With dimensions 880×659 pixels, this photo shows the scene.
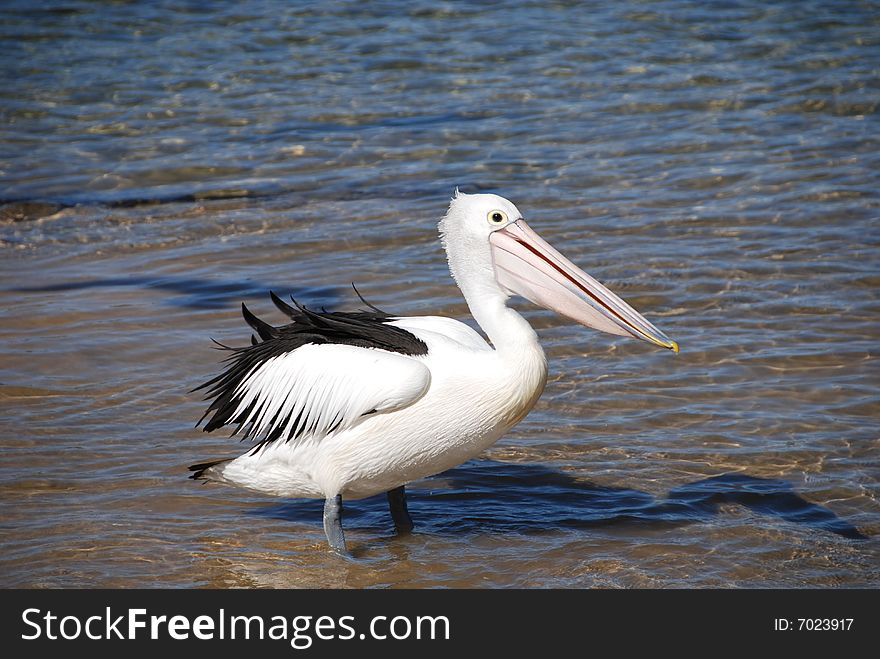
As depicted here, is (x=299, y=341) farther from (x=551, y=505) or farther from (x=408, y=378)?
(x=551, y=505)

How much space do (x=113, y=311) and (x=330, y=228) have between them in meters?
1.64

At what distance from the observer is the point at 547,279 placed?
11.7ft

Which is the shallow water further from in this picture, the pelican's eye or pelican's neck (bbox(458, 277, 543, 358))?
the pelican's eye

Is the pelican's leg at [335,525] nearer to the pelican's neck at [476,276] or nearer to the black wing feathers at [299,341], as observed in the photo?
the black wing feathers at [299,341]

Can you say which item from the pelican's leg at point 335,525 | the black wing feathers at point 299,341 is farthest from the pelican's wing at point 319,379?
the pelican's leg at point 335,525

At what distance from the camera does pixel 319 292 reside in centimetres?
592

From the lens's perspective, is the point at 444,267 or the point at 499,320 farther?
the point at 444,267

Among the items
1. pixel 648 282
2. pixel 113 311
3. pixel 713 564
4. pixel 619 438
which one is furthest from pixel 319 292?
pixel 713 564

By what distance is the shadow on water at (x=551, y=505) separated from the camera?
385 centimetres

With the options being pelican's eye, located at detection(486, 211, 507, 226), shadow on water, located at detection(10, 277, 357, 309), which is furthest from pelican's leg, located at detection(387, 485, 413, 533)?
shadow on water, located at detection(10, 277, 357, 309)

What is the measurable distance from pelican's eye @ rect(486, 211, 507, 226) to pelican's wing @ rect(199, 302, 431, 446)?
43cm

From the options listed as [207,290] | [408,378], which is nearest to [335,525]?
[408,378]

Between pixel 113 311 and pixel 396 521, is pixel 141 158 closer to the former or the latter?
pixel 113 311

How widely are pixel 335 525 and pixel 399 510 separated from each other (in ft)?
0.88
